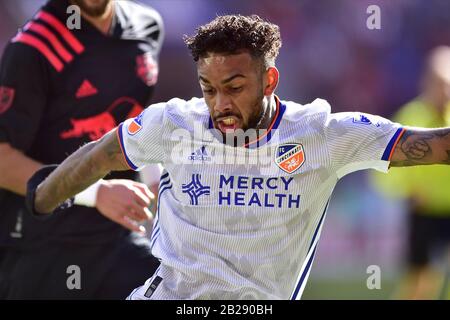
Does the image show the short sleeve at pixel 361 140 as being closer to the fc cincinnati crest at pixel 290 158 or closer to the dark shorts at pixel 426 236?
the fc cincinnati crest at pixel 290 158

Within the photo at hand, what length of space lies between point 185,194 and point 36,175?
34.2 inches

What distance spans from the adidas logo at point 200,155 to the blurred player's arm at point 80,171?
355mm

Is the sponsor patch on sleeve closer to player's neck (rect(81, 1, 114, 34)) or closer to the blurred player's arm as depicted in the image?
the blurred player's arm

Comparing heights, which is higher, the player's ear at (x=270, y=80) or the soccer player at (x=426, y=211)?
the player's ear at (x=270, y=80)

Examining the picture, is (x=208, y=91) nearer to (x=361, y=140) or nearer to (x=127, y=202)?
(x=361, y=140)

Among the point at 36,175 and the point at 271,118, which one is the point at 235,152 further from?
the point at 36,175

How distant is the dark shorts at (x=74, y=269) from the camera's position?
5.23 m

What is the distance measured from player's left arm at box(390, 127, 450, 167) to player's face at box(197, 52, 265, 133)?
0.64 m

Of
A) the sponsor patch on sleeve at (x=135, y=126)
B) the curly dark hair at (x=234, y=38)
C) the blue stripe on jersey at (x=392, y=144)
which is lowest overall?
the blue stripe on jersey at (x=392, y=144)

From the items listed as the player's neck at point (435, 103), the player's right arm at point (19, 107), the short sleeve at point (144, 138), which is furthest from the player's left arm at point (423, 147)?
the player's neck at point (435, 103)

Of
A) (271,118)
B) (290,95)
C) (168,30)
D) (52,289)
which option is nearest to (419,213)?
(290,95)

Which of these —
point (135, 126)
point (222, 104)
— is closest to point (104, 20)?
point (135, 126)

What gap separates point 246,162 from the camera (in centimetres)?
401

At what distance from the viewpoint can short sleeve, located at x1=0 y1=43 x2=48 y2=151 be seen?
5.15m
